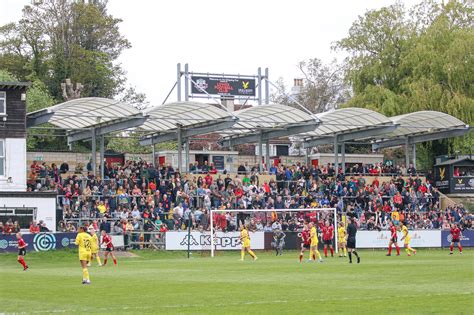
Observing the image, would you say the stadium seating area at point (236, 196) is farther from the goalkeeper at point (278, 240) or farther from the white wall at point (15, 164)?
the goalkeeper at point (278, 240)

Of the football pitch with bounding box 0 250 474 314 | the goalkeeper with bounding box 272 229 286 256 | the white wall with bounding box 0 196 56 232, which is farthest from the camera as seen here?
Answer: the white wall with bounding box 0 196 56 232

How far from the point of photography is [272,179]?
201 feet

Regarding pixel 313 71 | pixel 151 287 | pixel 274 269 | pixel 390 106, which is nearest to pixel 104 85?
pixel 313 71

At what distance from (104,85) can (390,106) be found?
31.0 metres

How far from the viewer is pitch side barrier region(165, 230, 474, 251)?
4891cm

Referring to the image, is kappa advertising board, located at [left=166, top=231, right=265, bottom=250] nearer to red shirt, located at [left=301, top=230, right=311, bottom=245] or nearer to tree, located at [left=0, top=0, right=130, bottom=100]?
red shirt, located at [left=301, top=230, right=311, bottom=245]

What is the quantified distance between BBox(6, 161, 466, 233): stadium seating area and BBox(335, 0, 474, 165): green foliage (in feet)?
28.8

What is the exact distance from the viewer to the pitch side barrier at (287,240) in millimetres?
48906

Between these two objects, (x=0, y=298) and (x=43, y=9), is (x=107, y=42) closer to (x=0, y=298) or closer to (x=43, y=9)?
(x=43, y=9)

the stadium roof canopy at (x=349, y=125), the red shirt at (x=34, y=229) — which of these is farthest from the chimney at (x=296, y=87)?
the red shirt at (x=34, y=229)

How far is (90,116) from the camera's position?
172 ft

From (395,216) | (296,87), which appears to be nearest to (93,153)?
(395,216)

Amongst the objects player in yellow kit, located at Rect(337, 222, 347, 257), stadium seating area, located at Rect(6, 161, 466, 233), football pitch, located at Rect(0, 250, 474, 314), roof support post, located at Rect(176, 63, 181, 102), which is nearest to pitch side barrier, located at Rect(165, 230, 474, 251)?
stadium seating area, located at Rect(6, 161, 466, 233)

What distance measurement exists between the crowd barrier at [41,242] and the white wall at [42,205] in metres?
3.54
